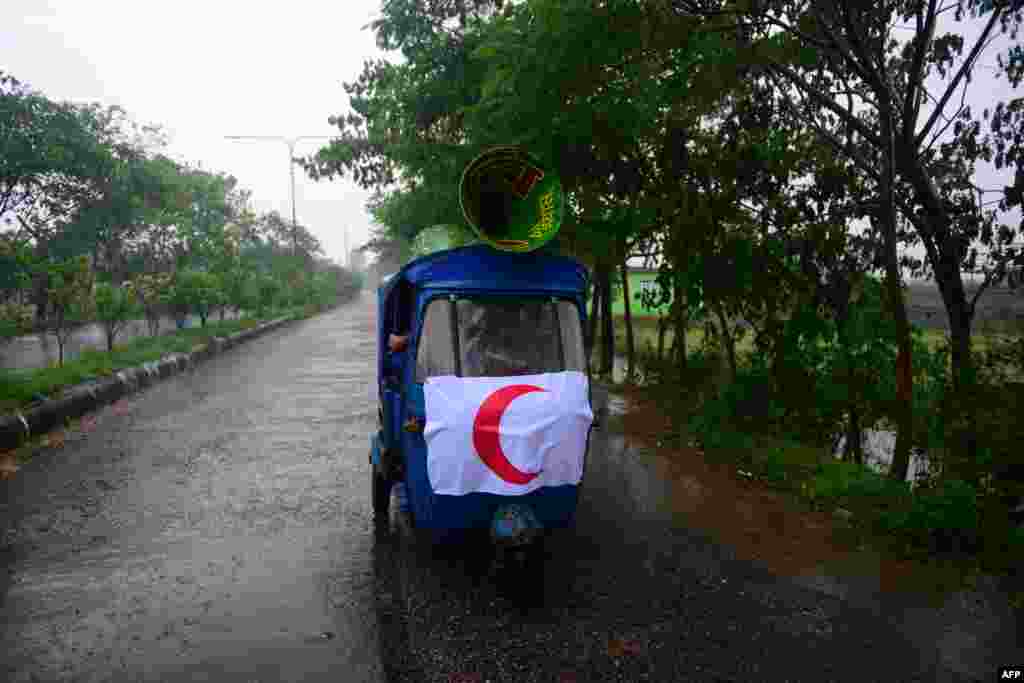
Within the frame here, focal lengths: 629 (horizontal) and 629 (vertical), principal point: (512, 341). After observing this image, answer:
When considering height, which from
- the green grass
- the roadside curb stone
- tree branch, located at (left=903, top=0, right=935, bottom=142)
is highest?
tree branch, located at (left=903, top=0, right=935, bottom=142)

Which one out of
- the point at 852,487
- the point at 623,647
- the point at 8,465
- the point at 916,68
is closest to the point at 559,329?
the point at 623,647

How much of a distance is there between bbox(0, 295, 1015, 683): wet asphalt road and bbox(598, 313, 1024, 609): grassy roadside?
0.47 metres

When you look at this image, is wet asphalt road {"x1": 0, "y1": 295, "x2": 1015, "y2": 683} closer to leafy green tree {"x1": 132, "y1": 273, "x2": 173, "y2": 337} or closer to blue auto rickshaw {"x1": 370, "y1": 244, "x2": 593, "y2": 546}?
blue auto rickshaw {"x1": 370, "y1": 244, "x2": 593, "y2": 546}

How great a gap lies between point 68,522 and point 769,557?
585 centimetres

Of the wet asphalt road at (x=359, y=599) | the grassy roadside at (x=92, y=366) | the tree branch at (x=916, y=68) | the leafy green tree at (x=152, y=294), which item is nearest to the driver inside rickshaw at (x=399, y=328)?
the wet asphalt road at (x=359, y=599)

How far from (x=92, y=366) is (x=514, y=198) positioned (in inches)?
398

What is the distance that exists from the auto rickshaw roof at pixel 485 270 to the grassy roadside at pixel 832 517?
277 cm

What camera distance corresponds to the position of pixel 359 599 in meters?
4.14

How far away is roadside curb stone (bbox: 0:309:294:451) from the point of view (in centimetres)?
779

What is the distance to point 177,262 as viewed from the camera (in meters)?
20.2

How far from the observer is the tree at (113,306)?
13.1 m

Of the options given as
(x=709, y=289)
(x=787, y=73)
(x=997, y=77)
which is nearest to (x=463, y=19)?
(x=787, y=73)

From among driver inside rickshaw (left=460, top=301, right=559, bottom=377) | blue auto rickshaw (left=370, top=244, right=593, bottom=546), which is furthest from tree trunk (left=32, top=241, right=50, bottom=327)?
driver inside rickshaw (left=460, top=301, right=559, bottom=377)

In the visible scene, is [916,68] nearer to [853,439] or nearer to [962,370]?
[962,370]
